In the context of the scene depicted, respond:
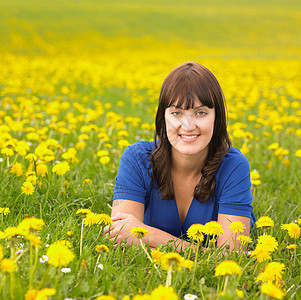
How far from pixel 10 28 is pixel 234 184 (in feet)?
55.6

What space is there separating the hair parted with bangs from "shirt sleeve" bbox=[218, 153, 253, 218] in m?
0.06

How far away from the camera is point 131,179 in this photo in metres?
2.37

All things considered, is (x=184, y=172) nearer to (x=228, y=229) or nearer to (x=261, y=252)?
(x=228, y=229)

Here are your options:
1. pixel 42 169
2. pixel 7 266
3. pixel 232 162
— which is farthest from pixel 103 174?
pixel 7 266

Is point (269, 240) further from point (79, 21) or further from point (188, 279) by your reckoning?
point (79, 21)

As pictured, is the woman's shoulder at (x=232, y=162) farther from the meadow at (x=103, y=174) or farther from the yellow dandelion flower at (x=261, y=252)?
the yellow dandelion flower at (x=261, y=252)

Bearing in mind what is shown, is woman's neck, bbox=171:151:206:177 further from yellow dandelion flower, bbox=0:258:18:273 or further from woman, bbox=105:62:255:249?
yellow dandelion flower, bbox=0:258:18:273

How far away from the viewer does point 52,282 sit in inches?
59.2

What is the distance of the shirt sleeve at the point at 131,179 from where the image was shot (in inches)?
92.5

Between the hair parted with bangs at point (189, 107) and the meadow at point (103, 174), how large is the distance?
21 cm

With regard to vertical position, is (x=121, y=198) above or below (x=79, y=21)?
below

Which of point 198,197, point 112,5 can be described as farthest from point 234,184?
point 112,5

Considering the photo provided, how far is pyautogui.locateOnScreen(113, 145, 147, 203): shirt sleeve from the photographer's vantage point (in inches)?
92.5

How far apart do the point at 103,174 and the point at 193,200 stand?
114cm
